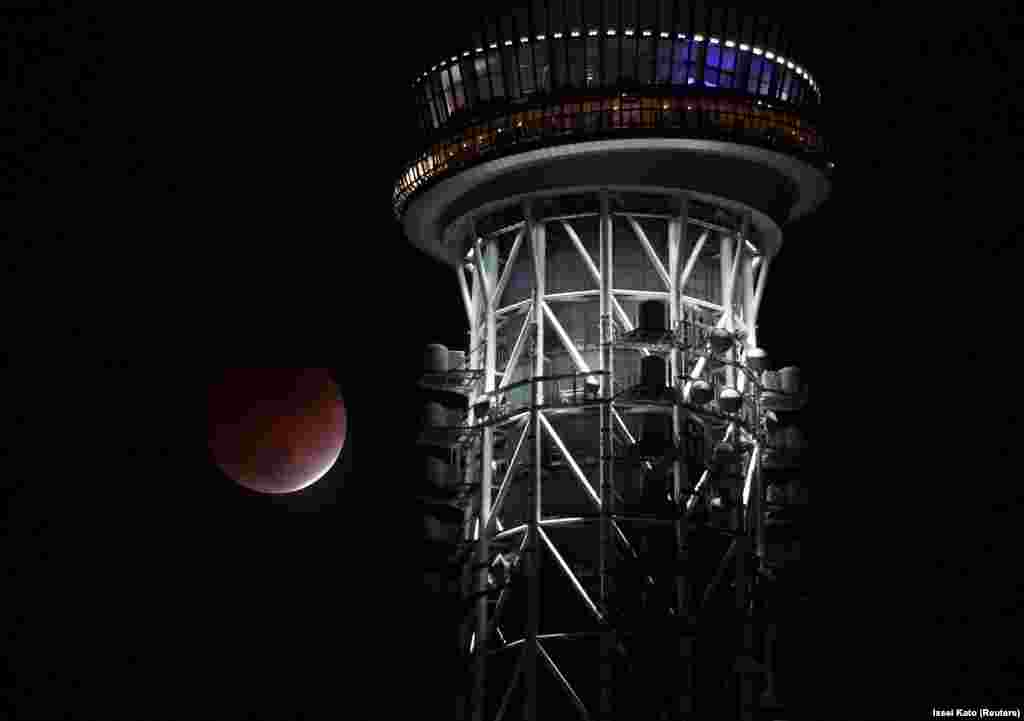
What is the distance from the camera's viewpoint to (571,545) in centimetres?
6725

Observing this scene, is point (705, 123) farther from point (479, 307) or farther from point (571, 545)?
point (571, 545)

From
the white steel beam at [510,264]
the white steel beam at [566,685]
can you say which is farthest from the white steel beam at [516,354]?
the white steel beam at [566,685]

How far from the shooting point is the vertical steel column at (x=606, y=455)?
6341cm

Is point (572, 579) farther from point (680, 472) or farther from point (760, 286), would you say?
point (760, 286)

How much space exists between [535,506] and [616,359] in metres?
7.73

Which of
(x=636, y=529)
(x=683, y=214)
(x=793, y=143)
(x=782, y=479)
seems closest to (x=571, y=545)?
(x=636, y=529)

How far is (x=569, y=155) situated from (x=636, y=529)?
1534cm

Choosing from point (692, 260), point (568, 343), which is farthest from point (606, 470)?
point (692, 260)

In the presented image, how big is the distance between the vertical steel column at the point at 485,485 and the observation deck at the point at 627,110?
2.98m

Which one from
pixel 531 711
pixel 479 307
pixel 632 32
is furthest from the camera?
pixel 479 307

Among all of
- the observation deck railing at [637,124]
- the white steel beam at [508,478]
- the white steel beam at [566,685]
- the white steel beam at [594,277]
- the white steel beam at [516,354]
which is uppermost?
the observation deck railing at [637,124]

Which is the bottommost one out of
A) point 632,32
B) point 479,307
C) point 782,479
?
point 782,479

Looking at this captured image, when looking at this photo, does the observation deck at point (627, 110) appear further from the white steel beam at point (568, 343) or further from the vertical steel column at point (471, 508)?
the white steel beam at point (568, 343)

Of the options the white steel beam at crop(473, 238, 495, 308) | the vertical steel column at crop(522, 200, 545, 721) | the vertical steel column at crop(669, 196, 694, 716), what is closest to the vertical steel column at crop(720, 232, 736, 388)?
the vertical steel column at crop(669, 196, 694, 716)
